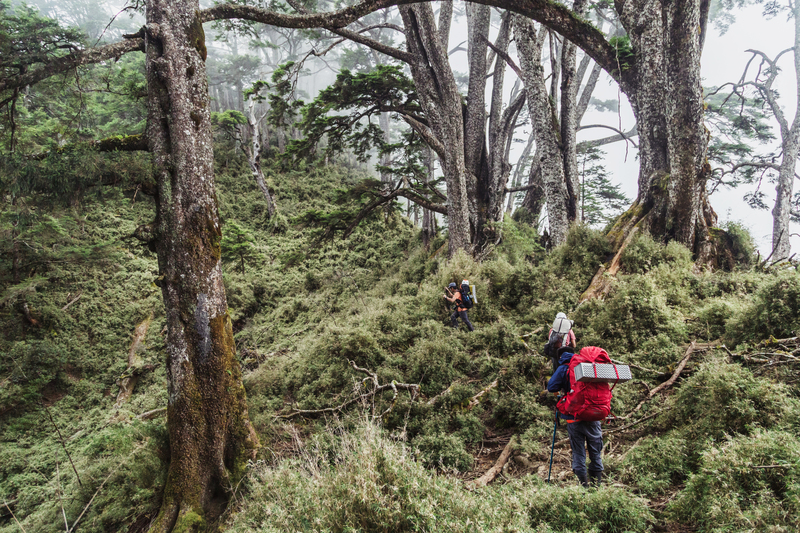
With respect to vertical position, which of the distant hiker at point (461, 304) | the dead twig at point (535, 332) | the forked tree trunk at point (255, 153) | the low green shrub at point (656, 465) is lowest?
the low green shrub at point (656, 465)

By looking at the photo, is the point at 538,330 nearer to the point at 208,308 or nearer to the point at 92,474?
the point at 208,308

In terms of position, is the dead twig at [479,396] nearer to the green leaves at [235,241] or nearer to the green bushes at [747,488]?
the green bushes at [747,488]

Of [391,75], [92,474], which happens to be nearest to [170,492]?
[92,474]

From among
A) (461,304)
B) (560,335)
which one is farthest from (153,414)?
(560,335)

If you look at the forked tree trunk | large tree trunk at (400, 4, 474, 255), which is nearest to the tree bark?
large tree trunk at (400, 4, 474, 255)

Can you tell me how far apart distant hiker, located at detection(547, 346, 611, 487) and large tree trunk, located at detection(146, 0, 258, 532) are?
371cm

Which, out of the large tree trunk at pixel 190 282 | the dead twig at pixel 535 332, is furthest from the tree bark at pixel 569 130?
the large tree trunk at pixel 190 282

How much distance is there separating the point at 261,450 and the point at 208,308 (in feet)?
6.21

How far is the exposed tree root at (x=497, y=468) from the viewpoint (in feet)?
12.9

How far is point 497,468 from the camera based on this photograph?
4.15 m

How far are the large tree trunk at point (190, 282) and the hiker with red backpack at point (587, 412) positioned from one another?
12.2ft

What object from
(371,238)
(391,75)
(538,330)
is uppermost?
(391,75)

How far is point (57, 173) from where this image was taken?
4441 millimetres

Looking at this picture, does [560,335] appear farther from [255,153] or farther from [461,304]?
Result: [255,153]
